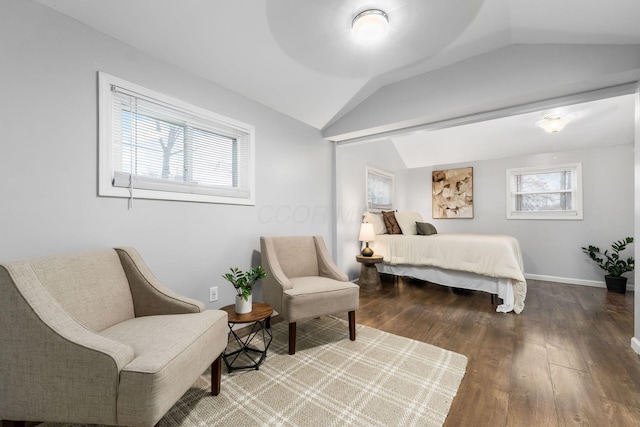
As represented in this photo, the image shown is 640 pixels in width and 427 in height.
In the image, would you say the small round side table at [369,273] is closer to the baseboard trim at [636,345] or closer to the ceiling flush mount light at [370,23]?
the baseboard trim at [636,345]

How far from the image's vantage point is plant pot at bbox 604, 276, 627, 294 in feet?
11.8

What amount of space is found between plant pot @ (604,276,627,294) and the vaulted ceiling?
131 inches

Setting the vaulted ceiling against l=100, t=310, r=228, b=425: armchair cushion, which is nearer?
l=100, t=310, r=228, b=425: armchair cushion

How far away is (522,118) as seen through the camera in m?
3.76

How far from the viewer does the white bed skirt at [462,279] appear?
9.92 feet

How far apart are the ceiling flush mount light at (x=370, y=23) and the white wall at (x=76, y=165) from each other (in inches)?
44.4

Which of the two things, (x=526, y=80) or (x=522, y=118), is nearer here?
(x=526, y=80)

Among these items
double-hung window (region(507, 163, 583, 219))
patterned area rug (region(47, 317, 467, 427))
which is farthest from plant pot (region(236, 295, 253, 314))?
double-hung window (region(507, 163, 583, 219))

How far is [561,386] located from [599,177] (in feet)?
13.0

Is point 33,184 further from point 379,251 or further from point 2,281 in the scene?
point 379,251

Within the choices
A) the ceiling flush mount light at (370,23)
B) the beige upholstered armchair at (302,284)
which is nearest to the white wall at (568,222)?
the beige upholstered armchair at (302,284)

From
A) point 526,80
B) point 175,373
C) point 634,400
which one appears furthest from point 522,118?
point 175,373

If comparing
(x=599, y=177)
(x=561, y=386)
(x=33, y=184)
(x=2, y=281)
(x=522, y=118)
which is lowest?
(x=561, y=386)

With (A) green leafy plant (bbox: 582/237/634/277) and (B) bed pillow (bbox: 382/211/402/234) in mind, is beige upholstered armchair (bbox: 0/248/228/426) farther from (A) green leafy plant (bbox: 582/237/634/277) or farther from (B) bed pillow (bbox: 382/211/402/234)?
(A) green leafy plant (bbox: 582/237/634/277)
